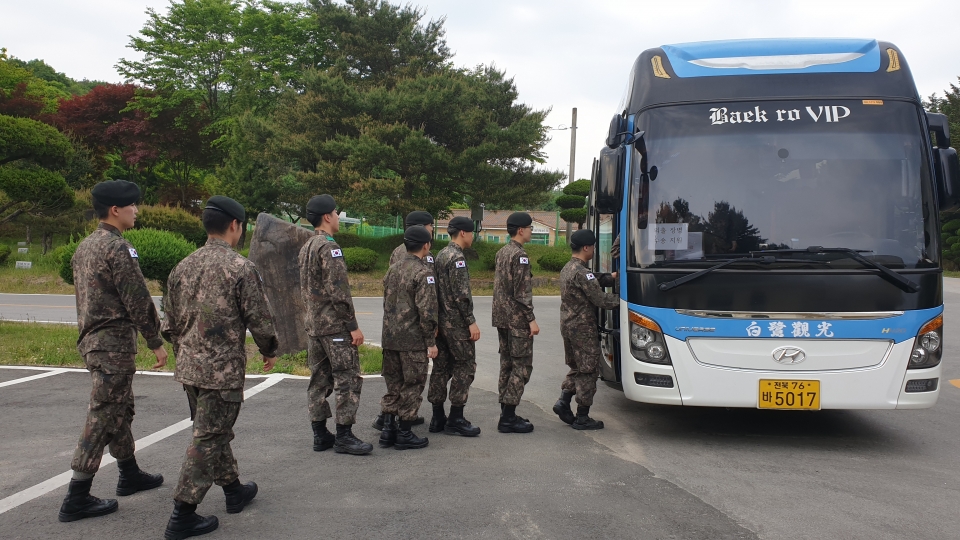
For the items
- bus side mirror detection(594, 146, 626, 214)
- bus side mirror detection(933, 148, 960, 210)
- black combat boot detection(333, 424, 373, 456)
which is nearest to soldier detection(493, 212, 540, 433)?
bus side mirror detection(594, 146, 626, 214)

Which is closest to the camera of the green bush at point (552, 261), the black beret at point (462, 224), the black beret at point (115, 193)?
the black beret at point (115, 193)

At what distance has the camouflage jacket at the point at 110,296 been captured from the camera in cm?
417

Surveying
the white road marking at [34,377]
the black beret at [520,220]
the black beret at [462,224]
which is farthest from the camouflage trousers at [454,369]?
the white road marking at [34,377]

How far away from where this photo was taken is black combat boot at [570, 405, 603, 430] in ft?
20.5

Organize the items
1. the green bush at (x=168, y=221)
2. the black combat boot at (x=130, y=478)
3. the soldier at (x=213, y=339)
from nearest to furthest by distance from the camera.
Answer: the soldier at (x=213, y=339) < the black combat boot at (x=130, y=478) < the green bush at (x=168, y=221)

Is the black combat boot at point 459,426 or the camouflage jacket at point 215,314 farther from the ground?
the camouflage jacket at point 215,314

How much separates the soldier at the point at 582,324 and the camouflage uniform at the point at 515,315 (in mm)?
337

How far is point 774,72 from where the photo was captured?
5.82 metres

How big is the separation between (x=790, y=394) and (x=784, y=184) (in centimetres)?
163

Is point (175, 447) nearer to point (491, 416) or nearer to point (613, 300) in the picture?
point (491, 416)

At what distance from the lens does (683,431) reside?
621 cm

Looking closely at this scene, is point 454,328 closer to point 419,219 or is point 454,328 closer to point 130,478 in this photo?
point 419,219

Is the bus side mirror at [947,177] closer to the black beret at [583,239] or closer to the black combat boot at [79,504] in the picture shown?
the black beret at [583,239]

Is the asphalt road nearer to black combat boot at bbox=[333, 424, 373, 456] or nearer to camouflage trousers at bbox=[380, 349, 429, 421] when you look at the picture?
black combat boot at bbox=[333, 424, 373, 456]
